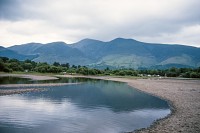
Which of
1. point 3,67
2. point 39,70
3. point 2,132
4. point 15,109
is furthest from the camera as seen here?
point 39,70

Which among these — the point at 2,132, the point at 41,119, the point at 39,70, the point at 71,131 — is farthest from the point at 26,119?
the point at 39,70

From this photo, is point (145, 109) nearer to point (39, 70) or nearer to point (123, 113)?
point (123, 113)

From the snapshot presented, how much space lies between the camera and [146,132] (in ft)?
79.5

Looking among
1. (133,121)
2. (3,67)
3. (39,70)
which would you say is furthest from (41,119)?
(39,70)

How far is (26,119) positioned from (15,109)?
708 centimetres

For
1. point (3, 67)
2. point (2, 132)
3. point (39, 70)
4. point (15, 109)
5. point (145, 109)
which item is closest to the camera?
point (2, 132)

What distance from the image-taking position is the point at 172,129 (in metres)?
24.9

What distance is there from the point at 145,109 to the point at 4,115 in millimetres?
23373

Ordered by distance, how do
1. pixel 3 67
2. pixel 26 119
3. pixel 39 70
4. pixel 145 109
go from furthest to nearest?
Answer: pixel 39 70
pixel 3 67
pixel 145 109
pixel 26 119

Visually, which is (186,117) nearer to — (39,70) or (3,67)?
(3,67)

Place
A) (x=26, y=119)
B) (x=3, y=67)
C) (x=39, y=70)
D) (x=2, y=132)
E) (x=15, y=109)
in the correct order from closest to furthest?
(x=2, y=132) < (x=26, y=119) < (x=15, y=109) < (x=3, y=67) < (x=39, y=70)

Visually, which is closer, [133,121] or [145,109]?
[133,121]

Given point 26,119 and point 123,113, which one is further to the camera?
point 123,113

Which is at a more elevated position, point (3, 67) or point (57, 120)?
point (3, 67)
